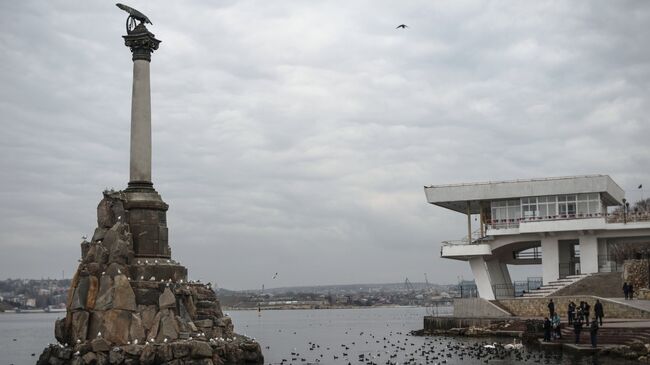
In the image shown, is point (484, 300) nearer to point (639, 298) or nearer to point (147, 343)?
point (639, 298)

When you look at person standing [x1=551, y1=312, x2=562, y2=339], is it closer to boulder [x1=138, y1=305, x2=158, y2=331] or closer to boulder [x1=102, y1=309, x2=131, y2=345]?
boulder [x1=138, y1=305, x2=158, y2=331]

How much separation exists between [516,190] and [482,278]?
6.68 metres

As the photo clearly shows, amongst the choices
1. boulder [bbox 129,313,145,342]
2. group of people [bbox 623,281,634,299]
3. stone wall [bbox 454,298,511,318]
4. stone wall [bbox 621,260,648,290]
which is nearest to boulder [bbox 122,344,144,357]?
boulder [bbox 129,313,145,342]

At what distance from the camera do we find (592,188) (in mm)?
52688

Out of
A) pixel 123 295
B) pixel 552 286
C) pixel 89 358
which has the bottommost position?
pixel 89 358

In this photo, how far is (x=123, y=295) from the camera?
32.8 meters

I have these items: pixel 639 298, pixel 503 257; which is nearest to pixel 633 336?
pixel 639 298

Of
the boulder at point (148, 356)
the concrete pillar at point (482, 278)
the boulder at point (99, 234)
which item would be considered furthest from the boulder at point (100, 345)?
the concrete pillar at point (482, 278)

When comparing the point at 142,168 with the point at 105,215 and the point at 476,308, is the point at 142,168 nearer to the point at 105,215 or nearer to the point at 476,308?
the point at 105,215

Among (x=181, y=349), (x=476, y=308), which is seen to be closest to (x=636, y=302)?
(x=476, y=308)

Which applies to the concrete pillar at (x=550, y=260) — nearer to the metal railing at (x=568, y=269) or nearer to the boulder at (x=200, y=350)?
the metal railing at (x=568, y=269)

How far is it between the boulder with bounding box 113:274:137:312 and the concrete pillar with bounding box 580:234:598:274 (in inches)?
1226

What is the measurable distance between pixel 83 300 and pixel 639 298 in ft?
103

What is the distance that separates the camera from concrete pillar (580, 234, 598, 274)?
51.4 meters
